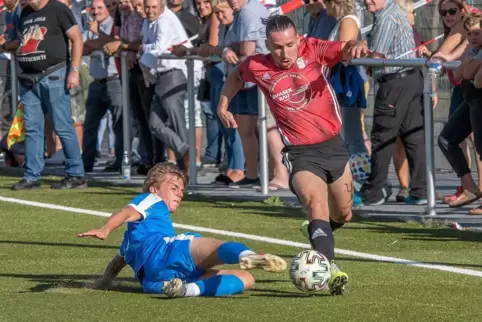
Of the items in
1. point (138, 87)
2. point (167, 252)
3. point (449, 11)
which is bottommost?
point (167, 252)

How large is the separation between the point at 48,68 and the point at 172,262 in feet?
23.4

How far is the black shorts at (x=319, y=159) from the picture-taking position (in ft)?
29.1

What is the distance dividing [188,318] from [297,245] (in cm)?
340

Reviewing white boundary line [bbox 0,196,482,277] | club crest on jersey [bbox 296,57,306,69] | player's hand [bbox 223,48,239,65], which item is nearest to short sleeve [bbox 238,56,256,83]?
club crest on jersey [bbox 296,57,306,69]

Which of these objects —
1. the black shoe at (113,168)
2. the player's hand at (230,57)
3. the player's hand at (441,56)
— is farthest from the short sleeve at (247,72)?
the black shoe at (113,168)

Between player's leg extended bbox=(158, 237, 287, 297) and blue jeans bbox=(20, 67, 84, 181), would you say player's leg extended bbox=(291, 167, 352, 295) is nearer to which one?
player's leg extended bbox=(158, 237, 287, 297)

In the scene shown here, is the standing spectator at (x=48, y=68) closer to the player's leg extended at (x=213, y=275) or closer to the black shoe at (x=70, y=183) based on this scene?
the black shoe at (x=70, y=183)

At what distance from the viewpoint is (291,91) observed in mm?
A: 8961

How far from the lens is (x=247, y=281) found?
8.25 meters

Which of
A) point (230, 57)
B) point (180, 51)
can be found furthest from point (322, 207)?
point (180, 51)

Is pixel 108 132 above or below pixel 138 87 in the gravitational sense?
below

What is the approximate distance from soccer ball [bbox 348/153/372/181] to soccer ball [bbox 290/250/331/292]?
5144 millimetres

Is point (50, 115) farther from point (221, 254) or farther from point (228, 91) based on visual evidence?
point (221, 254)

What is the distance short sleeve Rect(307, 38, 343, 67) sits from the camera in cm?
895
